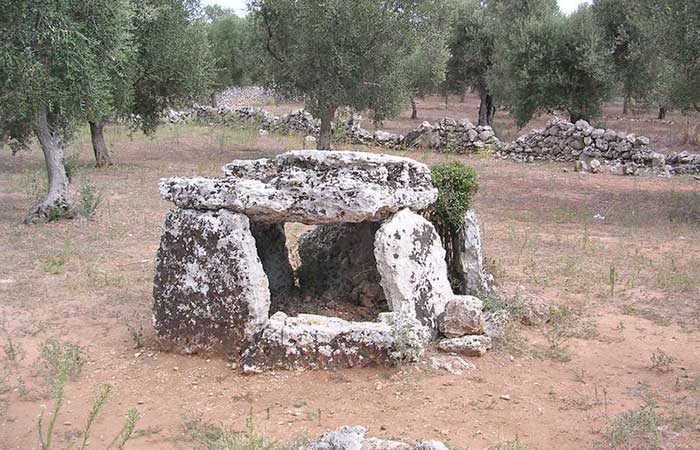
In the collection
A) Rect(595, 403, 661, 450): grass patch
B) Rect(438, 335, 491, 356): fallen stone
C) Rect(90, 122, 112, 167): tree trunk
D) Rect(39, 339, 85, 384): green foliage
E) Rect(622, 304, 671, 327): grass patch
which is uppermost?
Rect(90, 122, 112, 167): tree trunk

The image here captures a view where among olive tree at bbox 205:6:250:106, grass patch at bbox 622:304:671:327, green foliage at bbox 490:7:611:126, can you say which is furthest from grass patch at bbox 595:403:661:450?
olive tree at bbox 205:6:250:106

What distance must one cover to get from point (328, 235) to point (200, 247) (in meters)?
2.17

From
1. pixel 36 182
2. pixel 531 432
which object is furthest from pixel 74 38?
pixel 531 432

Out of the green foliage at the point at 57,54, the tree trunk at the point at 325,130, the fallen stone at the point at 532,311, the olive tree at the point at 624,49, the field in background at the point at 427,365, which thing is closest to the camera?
the field in background at the point at 427,365

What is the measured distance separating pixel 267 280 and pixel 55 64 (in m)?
6.77

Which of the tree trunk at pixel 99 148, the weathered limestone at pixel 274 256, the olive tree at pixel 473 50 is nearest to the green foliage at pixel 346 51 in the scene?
the tree trunk at pixel 99 148

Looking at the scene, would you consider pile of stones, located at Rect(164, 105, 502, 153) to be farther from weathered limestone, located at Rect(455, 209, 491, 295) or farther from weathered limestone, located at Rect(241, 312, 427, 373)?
weathered limestone, located at Rect(241, 312, 427, 373)

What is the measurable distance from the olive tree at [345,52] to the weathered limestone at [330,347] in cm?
1200

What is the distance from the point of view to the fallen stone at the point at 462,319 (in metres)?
7.06

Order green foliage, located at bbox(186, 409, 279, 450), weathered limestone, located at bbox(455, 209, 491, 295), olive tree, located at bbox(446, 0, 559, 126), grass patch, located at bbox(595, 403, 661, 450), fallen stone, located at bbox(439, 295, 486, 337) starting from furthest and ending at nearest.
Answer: olive tree, located at bbox(446, 0, 559, 126), weathered limestone, located at bbox(455, 209, 491, 295), fallen stone, located at bbox(439, 295, 486, 337), grass patch, located at bbox(595, 403, 661, 450), green foliage, located at bbox(186, 409, 279, 450)

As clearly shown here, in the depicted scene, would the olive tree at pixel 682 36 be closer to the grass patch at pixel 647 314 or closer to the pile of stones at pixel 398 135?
the grass patch at pixel 647 314

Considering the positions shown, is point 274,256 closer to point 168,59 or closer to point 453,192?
point 453,192

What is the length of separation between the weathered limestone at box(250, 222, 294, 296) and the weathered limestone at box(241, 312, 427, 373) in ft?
5.51

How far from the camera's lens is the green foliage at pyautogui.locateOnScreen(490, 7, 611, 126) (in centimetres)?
2373
